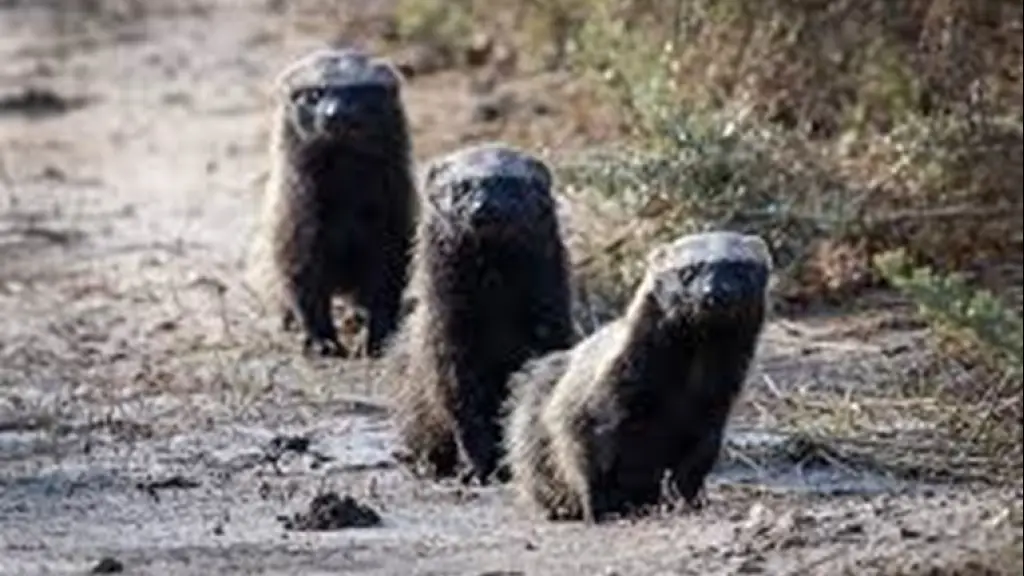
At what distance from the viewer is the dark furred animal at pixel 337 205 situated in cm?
1369

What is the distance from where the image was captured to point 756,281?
396 inches

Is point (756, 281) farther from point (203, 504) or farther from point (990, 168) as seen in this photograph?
point (990, 168)

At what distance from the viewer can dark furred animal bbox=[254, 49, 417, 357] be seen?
1369 cm

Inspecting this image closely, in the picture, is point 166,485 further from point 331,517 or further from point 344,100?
point 344,100

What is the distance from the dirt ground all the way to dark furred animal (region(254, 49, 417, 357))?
0.25 metres

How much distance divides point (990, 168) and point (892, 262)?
11.6 feet

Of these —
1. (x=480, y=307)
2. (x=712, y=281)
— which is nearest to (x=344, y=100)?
(x=480, y=307)

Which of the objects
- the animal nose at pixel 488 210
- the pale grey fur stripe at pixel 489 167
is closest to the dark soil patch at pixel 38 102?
the pale grey fur stripe at pixel 489 167

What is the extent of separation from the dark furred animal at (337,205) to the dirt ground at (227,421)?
25cm

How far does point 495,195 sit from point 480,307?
1.10 feet

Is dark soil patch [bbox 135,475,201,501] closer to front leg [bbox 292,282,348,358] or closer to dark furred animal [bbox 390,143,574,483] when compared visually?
dark furred animal [bbox 390,143,574,483]

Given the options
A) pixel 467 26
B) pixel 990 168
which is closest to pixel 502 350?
pixel 990 168

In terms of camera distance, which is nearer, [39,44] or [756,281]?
[756,281]

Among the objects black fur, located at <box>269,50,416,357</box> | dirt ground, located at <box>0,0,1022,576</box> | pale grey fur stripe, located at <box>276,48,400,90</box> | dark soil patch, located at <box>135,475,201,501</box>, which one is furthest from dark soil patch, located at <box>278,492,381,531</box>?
pale grey fur stripe, located at <box>276,48,400,90</box>
